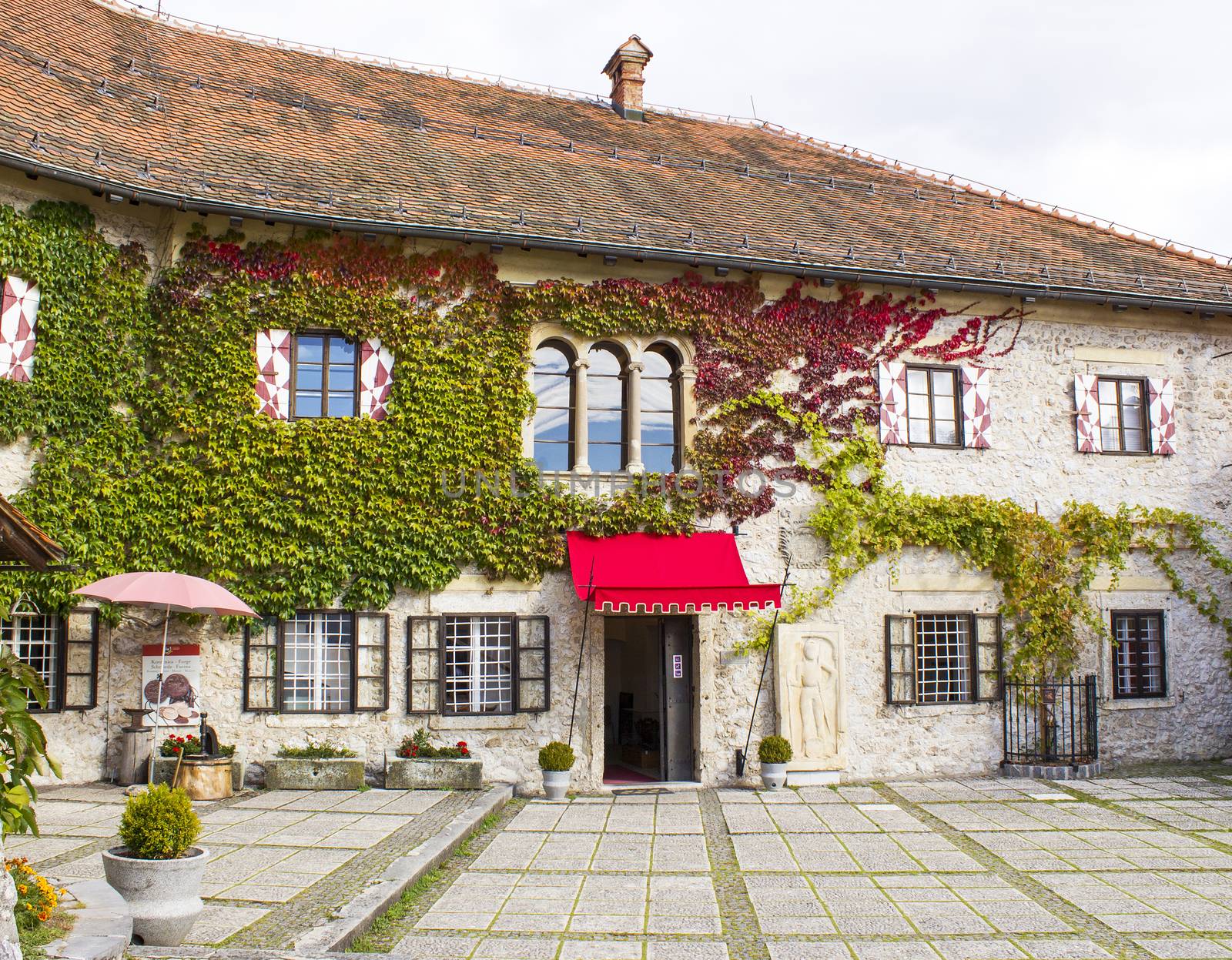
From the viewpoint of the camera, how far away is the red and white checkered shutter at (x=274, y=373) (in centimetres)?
1348

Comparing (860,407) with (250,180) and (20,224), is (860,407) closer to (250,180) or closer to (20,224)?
(250,180)

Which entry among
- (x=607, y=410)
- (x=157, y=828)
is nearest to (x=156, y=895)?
(x=157, y=828)

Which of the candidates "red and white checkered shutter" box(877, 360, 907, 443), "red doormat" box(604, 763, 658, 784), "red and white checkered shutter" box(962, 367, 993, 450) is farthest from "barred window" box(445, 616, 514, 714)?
"red and white checkered shutter" box(962, 367, 993, 450)

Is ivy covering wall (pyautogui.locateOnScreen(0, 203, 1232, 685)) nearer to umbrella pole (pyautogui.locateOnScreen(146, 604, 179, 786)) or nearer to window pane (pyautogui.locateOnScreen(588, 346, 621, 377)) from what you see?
window pane (pyautogui.locateOnScreen(588, 346, 621, 377))

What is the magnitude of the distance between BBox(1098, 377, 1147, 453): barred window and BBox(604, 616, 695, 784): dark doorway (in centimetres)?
691

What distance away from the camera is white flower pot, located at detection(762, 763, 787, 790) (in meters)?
13.9

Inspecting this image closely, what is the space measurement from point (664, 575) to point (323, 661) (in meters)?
4.23

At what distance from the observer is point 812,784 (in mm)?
14219

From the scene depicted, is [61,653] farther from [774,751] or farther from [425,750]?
[774,751]

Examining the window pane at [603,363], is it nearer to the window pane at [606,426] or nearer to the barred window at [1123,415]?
the window pane at [606,426]

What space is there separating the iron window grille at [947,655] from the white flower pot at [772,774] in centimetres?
212

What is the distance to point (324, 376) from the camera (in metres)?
13.8

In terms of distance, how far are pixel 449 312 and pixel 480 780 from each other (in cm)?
573

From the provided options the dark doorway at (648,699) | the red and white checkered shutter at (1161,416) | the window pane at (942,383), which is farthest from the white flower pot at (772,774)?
the red and white checkered shutter at (1161,416)
